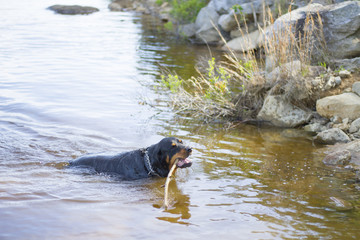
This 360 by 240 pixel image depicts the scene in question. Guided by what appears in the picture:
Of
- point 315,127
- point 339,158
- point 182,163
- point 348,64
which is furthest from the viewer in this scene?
point 348,64

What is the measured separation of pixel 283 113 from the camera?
385 inches

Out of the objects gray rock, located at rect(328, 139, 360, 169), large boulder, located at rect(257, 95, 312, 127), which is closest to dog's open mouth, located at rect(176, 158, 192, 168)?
gray rock, located at rect(328, 139, 360, 169)

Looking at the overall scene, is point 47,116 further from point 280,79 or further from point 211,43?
point 211,43

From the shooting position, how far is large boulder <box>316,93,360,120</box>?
9031 mm

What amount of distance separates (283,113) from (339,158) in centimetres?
237

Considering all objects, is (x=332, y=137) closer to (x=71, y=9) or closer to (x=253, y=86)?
(x=253, y=86)

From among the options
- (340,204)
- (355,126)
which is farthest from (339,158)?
(340,204)

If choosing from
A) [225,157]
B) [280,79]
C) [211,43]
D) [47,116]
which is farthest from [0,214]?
[211,43]

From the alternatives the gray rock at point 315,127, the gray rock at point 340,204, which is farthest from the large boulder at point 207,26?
the gray rock at point 340,204

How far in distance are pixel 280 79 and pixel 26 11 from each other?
2557cm

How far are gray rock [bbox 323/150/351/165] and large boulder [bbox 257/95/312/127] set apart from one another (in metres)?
2.02

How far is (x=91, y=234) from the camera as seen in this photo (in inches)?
202

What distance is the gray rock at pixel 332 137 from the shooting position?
864 centimetres

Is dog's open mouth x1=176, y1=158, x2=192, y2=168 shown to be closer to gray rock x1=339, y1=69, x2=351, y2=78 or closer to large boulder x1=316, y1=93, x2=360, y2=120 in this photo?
large boulder x1=316, y1=93, x2=360, y2=120
